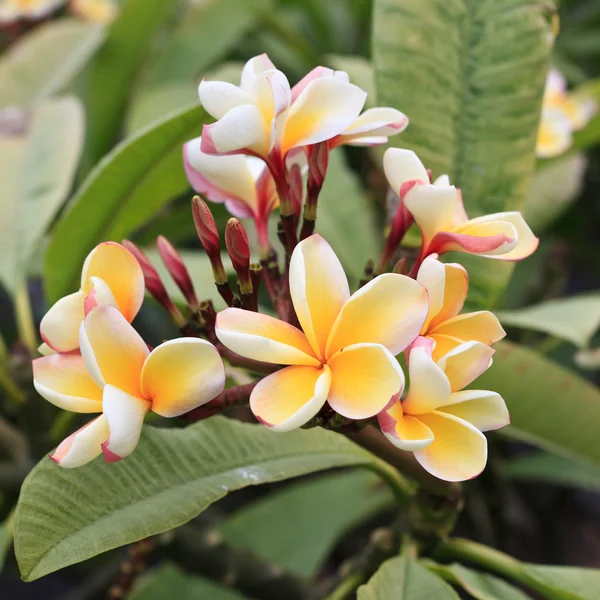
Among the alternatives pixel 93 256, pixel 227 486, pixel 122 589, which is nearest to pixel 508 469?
pixel 122 589

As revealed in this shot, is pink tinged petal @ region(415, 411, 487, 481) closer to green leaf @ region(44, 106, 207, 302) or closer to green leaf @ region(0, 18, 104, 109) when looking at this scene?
green leaf @ region(44, 106, 207, 302)

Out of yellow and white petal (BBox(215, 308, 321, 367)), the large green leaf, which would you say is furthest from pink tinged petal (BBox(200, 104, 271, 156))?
the large green leaf

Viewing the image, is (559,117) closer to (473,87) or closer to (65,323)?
(473,87)

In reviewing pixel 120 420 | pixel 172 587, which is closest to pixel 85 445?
pixel 120 420

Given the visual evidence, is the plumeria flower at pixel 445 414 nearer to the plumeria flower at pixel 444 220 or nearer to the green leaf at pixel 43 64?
the plumeria flower at pixel 444 220

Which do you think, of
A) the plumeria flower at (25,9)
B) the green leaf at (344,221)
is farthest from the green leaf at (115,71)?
the green leaf at (344,221)

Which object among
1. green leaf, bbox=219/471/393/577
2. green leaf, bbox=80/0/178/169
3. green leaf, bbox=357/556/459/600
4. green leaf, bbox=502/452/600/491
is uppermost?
green leaf, bbox=80/0/178/169

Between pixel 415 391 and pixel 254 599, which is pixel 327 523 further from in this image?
pixel 415 391
